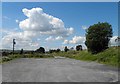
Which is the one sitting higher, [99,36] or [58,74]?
[99,36]

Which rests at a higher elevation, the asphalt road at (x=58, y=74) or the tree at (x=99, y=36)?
the tree at (x=99, y=36)

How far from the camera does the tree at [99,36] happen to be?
180 ft

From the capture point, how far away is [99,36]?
55.1m

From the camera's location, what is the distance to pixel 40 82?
14.2 meters

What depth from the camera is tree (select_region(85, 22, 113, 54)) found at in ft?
180

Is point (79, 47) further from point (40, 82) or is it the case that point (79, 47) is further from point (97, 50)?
point (40, 82)

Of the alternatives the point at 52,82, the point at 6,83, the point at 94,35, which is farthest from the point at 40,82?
the point at 94,35

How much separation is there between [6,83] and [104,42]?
1703 inches

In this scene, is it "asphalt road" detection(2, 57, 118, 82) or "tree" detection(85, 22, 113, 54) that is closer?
"asphalt road" detection(2, 57, 118, 82)

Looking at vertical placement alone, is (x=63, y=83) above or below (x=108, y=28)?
below

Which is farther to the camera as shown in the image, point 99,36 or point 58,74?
point 99,36

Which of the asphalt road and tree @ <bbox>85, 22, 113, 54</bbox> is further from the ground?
tree @ <bbox>85, 22, 113, 54</bbox>

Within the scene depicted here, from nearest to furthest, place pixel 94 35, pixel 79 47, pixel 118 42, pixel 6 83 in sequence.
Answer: pixel 6 83, pixel 118 42, pixel 94 35, pixel 79 47

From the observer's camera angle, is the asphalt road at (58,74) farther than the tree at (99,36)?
No
